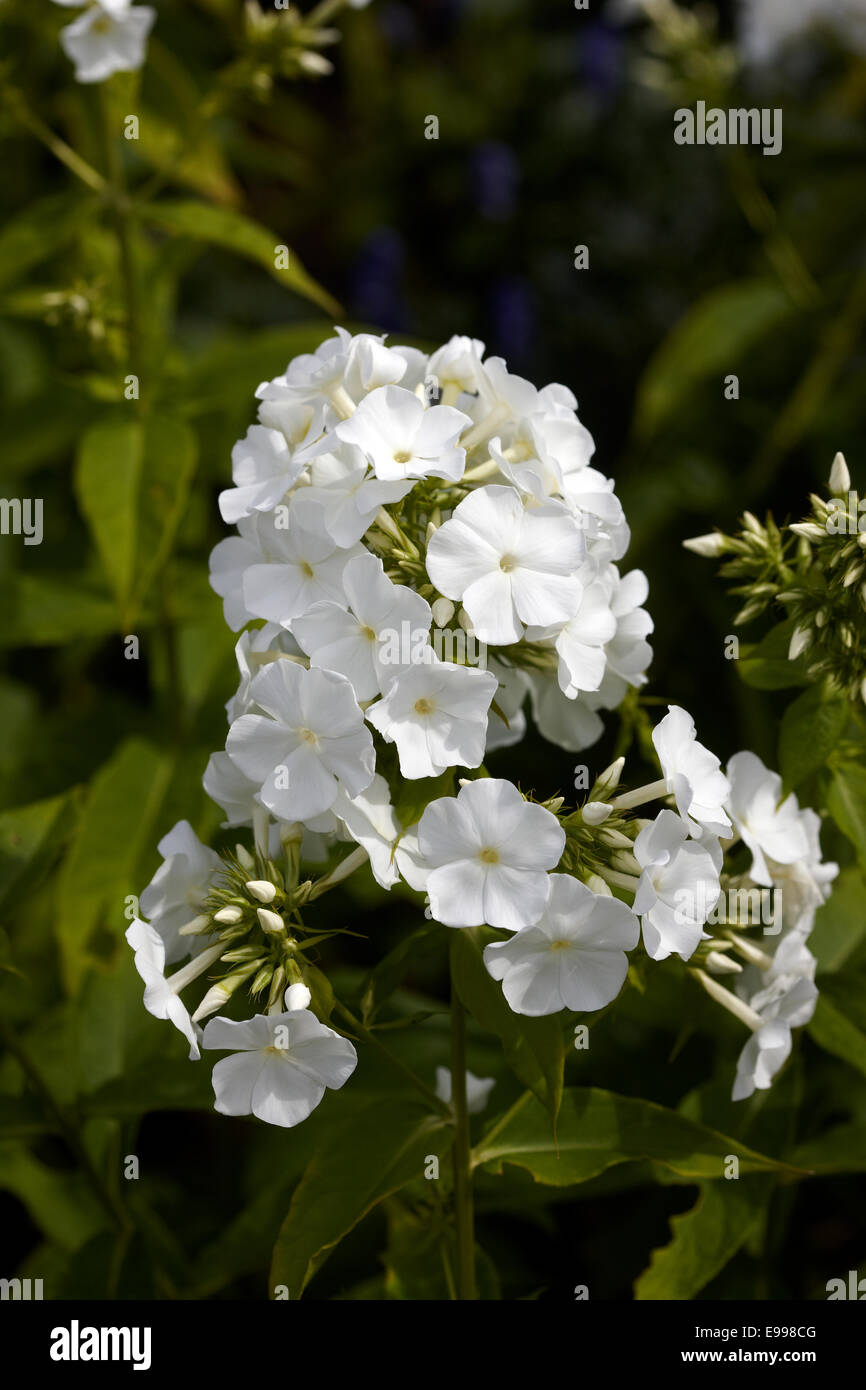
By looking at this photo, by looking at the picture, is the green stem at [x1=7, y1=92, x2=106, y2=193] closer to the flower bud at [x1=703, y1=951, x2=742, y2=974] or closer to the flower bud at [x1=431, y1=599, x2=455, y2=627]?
the flower bud at [x1=431, y1=599, x2=455, y2=627]

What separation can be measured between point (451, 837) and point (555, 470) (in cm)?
45

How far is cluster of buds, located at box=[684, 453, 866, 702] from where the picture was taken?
1.44 meters

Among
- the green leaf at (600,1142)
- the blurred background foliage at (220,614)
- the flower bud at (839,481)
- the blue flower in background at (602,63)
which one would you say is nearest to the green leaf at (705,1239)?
the blurred background foliage at (220,614)

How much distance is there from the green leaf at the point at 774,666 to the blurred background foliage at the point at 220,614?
0.17 meters

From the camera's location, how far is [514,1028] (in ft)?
4.42

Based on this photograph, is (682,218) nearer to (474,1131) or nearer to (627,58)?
(627,58)

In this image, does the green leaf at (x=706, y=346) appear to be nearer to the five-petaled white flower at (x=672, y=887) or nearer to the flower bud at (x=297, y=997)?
Result: the five-petaled white flower at (x=672, y=887)

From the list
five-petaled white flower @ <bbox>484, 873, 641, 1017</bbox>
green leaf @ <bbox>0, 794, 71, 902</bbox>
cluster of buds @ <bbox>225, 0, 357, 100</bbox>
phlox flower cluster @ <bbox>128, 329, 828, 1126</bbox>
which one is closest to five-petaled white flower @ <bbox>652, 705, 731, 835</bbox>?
phlox flower cluster @ <bbox>128, 329, 828, 1126</bbox>

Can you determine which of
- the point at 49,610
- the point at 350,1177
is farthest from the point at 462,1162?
the point at 49,610

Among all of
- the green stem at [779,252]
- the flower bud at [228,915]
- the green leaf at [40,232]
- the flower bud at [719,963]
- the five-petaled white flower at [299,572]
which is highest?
the green stem at [779,252]

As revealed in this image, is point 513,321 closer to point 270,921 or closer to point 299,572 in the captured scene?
point 299,572

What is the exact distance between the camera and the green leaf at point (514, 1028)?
1.32 metres

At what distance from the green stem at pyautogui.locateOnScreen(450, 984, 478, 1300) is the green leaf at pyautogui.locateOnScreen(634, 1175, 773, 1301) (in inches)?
11.4

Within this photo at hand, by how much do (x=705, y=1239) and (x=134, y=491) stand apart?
152cm
